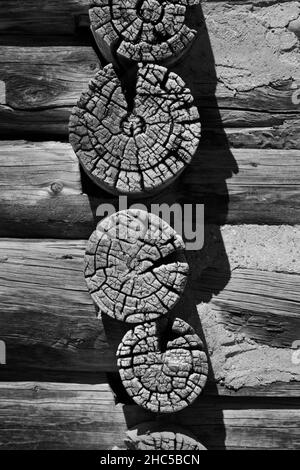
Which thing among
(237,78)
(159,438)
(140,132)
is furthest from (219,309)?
(237,78)

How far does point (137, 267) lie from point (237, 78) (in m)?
0.70

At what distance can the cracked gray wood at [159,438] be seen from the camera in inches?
86.4

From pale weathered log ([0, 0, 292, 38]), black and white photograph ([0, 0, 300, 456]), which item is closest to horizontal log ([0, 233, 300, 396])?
black and white photograph ([0, 0, 300, 456])

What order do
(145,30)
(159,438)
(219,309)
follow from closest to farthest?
(145,30), (159,438), (219,309)

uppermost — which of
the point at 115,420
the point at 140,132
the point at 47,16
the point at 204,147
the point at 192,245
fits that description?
the point at 47,16

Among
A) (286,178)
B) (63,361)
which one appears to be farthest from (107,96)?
(63,361)

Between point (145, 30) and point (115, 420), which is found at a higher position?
point (145, 30)

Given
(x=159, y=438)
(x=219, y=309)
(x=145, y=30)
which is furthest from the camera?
(x=219, y=309)

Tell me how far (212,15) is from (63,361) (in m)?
1.19

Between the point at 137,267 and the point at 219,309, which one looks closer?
the point at 137,267

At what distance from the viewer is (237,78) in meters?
2.33

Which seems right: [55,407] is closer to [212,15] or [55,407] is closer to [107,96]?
[107,96]

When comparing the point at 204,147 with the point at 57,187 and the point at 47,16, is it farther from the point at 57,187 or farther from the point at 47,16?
the point at 47,16

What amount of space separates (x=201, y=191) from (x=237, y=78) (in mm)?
376
